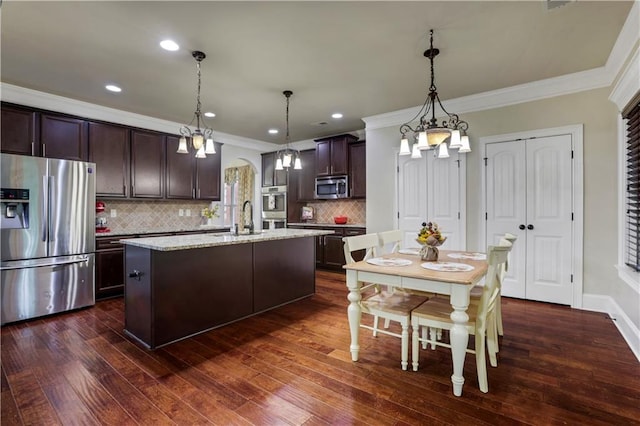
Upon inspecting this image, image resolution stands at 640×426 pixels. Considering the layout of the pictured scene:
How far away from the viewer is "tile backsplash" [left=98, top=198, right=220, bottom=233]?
4688 mm

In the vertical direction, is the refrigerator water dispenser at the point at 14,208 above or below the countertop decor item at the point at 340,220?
above

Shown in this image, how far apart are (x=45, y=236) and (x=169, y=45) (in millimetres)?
2605

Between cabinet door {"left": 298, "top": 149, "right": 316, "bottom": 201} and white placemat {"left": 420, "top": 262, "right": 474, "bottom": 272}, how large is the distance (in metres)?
4.01

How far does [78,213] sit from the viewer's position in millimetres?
3707

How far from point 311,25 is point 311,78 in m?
1.01

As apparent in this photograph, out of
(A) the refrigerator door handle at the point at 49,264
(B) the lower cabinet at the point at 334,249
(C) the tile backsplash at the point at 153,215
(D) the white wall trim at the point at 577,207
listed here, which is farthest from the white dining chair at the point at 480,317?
(C) the tile backsplash at the point at 153,215

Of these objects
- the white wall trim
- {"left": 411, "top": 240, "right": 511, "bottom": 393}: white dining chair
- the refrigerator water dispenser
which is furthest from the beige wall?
the refrigerator water dispenser

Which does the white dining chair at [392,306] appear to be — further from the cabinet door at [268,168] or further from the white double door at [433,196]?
the cabinet door at [268,168]

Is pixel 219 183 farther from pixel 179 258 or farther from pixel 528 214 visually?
pixel 528 214

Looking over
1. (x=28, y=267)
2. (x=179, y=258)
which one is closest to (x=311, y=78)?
(x=179, y=258)

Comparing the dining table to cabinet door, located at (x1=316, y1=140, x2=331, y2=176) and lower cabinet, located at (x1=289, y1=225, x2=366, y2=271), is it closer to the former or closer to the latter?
lower cabinet, located at (x1=289, y1=225, x2=366, y2=271)

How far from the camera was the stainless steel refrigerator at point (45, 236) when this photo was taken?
3.23 meters

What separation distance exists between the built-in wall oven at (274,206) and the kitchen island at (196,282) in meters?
2.94

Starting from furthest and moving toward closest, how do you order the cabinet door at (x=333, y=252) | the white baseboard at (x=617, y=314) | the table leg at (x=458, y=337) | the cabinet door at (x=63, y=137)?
the cabinet door at (x=333, y=252) → the cabinet door at (x=63, y=137) → the white baseboard at (x=617, y=314) → the table leg at (x=458, y=337)
